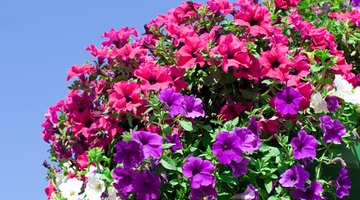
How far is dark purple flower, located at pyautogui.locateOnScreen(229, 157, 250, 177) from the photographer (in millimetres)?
2875

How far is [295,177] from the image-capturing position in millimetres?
2984

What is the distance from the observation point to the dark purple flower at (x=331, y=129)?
3.09m

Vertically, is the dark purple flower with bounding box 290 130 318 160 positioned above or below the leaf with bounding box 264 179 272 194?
above

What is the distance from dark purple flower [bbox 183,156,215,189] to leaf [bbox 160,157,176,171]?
50 millimetres

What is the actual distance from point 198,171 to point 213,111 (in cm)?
44

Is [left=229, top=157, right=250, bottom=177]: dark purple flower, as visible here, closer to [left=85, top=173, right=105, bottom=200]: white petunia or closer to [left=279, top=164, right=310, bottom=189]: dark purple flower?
[left=279, top=164, right=310, bottom=189]: dark purple flower

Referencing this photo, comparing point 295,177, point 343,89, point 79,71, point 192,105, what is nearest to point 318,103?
point 343,89

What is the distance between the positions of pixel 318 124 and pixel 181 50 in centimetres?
75

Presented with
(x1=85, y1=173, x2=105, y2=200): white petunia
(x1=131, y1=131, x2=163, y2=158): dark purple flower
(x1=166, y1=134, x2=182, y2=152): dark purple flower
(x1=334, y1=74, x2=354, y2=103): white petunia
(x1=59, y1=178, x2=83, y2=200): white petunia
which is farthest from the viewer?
(x1=59, y1=178, x2=83, y2=200): white petunia

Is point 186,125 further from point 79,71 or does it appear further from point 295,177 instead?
point 79,71

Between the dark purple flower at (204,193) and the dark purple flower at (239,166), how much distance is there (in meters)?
0.12

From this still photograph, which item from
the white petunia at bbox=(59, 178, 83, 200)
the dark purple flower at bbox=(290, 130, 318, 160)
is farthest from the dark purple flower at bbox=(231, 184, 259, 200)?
the white petunia at bbox=(59, 178, 83, 200)

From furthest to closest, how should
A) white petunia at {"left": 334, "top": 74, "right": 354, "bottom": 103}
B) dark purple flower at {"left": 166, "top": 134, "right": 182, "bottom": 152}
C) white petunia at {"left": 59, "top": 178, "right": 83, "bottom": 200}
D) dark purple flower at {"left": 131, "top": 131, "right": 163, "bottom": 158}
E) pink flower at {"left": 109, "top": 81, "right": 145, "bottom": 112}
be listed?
white petunia at {"left": 59, "top": 178, "right": 83, "bottom": 200} < white petunia at {"left": 334, "top": 74, "right": 354, "bottom": 103} < pink flower at {"left": 109, "top": 81, "right": 145, "bottom": 112} < dark purple flower at {"left": 166, "top": 134, "right": 182, "bottom": 152} < dark purple flower at {"left": 131, "top": 131, "right": 163, "bottom": 158}

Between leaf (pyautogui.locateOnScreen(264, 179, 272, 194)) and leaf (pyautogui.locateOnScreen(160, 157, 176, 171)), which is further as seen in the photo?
leaf (pyautogui.locateOnScreen(264, 179, 272, 194))
